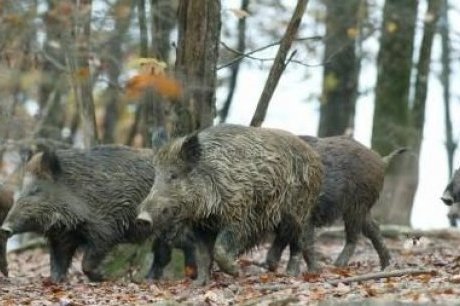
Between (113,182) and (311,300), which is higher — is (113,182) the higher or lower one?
the higher one

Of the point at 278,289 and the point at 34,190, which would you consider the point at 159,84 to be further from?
the point at 278,289

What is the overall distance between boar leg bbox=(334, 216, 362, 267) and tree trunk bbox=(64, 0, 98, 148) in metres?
4.45

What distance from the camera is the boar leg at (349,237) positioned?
45.2 feet

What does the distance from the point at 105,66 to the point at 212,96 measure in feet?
29.6

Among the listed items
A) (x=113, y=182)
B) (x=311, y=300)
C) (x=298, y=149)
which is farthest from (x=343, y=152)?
(x=311, y=300)

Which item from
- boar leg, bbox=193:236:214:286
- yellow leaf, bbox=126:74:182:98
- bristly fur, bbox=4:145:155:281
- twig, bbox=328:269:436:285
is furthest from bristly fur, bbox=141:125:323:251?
bristly fur, bbox=4:145:155:281

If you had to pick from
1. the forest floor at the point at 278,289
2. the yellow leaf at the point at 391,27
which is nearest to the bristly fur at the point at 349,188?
the forest floor at the point at 278,289

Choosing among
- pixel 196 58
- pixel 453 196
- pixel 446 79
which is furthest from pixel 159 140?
pixel 446 79

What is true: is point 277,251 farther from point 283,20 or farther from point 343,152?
point 283,20

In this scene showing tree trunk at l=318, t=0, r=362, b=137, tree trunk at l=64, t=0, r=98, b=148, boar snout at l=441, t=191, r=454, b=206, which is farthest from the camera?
tree trunk at l=318, t=0, r=362, b=137

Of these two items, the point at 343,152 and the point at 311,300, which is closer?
the point at 311,300

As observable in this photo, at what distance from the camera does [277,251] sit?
12648mm

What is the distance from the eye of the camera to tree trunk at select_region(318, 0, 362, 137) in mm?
22469

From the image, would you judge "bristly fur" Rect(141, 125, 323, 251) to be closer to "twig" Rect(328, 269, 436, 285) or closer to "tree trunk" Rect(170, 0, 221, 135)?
"tree trunk" Rect(170, 0, 221, 135)
